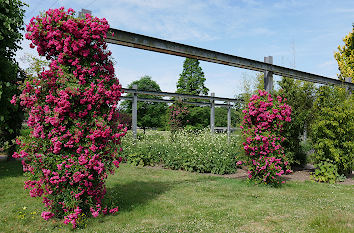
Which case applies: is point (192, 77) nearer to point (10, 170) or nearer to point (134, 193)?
point (10, 170)

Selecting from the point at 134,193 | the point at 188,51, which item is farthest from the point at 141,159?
the point at 188,51

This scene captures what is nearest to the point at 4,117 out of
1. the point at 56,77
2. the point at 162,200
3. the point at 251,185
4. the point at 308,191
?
the point at 56,77

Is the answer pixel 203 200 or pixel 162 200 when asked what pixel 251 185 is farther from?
pixel 162 200

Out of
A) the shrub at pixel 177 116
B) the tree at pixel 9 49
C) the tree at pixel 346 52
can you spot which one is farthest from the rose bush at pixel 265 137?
the tree at pixel 346 52

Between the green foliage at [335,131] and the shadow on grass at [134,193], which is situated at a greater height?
the green foliage at [335,131]

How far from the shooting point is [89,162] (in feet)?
13.9

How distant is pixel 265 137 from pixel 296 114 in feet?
11.2

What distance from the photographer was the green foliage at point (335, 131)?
820 centimetres

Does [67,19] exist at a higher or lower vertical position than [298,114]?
higher

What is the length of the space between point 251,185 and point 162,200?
272 cm

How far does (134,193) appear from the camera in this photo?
6188 mm

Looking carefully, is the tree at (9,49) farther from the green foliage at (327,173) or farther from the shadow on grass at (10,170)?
the green foliage at (327,173)

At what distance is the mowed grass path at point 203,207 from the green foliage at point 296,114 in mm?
2147

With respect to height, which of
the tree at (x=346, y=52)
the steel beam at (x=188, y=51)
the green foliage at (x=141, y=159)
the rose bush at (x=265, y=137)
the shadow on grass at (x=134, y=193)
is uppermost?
the tree at (x=346, y=52)
